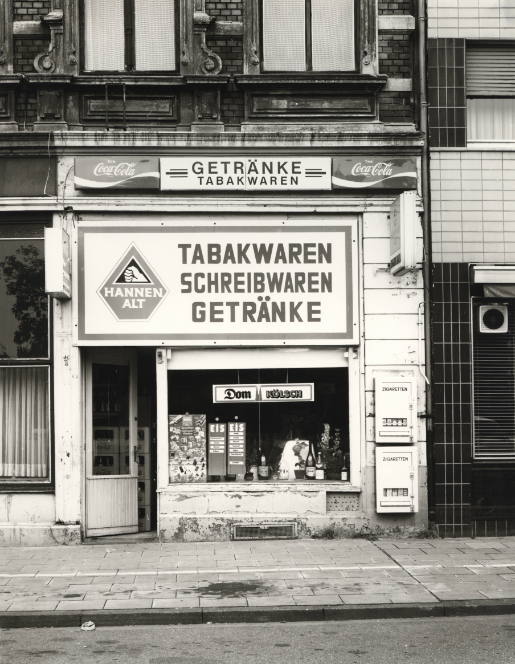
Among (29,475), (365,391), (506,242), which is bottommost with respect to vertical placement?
(29,475)

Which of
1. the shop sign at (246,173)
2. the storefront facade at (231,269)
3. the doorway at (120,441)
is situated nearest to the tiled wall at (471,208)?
the storefront facade at (231,269)

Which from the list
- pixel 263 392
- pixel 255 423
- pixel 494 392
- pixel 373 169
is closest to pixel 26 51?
pixel 373 169

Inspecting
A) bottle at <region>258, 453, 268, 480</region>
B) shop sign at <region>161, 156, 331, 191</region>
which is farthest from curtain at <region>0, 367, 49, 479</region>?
shop sign at <region>161, 156, 331, 191</region>

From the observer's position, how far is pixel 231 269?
1221cm

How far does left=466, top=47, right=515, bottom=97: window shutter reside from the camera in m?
12.6

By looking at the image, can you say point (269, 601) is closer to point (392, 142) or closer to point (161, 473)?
point (161, 473)

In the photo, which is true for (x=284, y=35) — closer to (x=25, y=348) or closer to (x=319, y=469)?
(x=25, y=348)

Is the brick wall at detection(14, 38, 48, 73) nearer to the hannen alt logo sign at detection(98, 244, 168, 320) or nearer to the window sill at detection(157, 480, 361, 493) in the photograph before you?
the hannen alt logo sign at detection(98, 244, 168, 320)

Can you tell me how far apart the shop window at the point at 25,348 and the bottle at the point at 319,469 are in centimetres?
368

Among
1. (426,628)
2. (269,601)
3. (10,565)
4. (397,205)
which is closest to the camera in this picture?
(426,628)

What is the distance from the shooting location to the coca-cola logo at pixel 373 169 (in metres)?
12.2

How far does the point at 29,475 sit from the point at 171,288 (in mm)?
3184

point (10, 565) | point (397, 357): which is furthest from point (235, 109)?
point (10, 565)

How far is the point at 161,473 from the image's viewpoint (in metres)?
12.1
